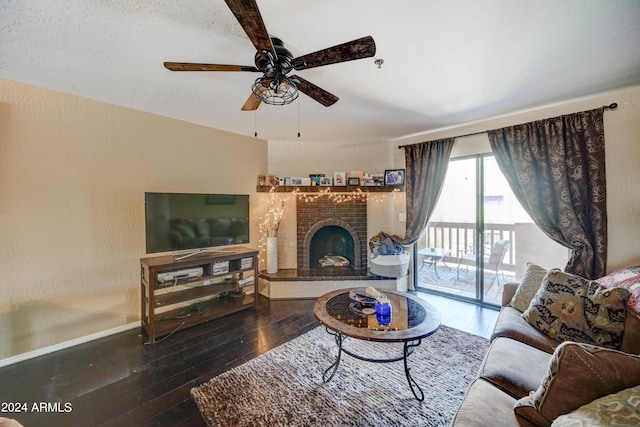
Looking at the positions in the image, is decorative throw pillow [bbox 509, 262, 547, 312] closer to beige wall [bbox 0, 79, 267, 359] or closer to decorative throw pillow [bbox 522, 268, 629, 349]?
decorative throw pillow [bbox 522, 268, 629, 349]

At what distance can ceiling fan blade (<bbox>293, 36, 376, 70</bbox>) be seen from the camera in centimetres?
126

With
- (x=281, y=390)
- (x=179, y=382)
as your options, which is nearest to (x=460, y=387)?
(x=281, y=390)

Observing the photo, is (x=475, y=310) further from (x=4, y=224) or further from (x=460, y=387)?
(x=4, y=224)

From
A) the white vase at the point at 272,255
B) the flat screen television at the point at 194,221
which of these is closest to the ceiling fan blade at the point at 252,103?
the flat screen television at the point at 194,221

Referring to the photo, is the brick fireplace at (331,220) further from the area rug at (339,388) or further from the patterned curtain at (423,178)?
the area rug at (339,388)

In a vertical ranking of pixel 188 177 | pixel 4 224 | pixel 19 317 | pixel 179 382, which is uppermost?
pixel 188 177

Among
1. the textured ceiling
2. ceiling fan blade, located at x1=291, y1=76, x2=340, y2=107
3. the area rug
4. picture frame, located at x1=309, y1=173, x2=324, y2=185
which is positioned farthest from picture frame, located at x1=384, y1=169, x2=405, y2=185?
the area rug

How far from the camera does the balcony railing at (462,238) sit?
123 inches

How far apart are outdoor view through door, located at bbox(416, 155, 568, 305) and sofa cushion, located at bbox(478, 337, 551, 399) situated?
1.86m

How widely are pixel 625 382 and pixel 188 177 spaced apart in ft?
12.3

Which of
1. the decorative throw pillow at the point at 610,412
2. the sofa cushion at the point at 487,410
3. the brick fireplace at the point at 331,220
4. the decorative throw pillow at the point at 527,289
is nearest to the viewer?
the decorative throw pillow at the point at 610,412

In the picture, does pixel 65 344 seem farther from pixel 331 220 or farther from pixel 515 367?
pixel 515 367

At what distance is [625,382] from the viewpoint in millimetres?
865

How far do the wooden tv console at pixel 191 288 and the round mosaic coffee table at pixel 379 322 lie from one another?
1.41 m
